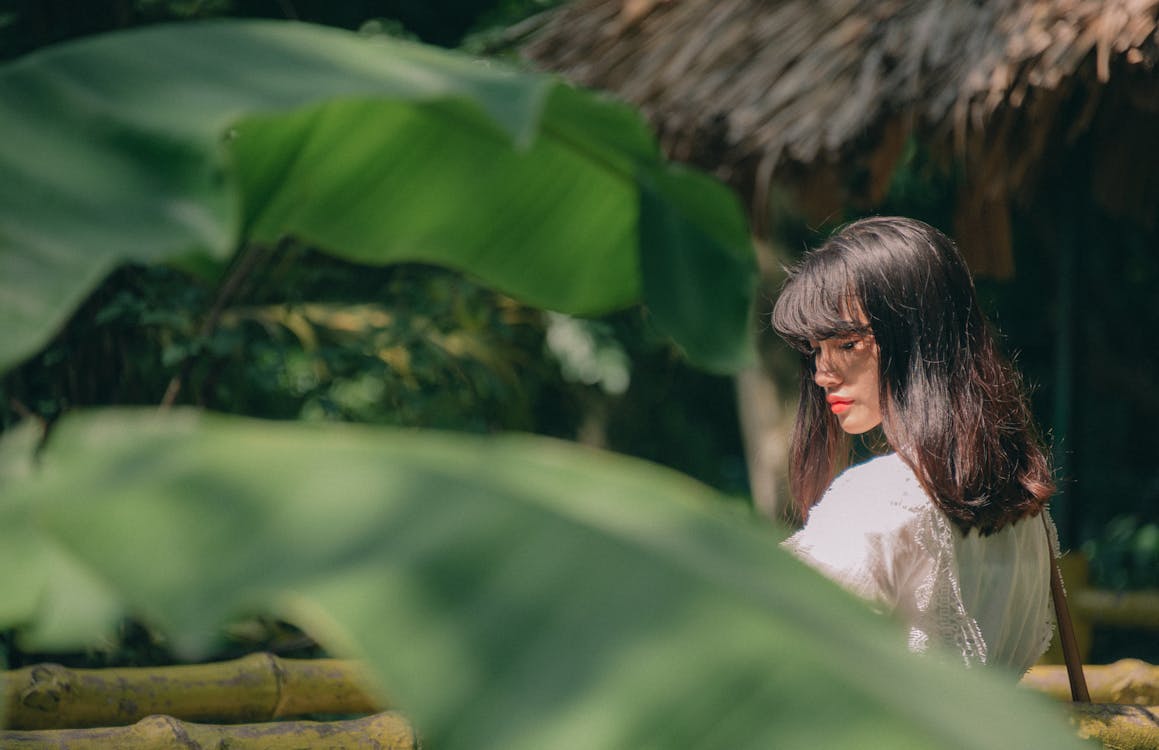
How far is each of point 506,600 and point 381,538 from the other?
0.05 metres

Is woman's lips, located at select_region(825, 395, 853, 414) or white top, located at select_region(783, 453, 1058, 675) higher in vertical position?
woman's lips, located at select_region(825, 395, 853, 414)

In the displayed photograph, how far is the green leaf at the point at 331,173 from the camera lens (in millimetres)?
632

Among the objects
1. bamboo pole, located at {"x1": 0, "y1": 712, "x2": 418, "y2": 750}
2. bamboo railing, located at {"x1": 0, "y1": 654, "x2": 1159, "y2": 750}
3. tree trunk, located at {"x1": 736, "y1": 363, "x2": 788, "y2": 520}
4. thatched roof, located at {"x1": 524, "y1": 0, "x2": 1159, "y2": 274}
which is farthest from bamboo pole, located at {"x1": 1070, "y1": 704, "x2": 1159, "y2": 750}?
tree trunk, located at {"x1": 736, "y1": 363, "x2": 788, "y2": 520}

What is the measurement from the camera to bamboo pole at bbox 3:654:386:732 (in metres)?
1.74

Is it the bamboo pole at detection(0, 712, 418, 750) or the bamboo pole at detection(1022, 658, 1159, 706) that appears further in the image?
the bamboo pole at detection(1022, 658, 1159, 706)

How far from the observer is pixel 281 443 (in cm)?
55

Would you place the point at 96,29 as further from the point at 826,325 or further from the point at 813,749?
the point at 813,749

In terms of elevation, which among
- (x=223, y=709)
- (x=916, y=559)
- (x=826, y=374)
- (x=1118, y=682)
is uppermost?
(x=826, y=374)

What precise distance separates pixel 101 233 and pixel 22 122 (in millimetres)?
122

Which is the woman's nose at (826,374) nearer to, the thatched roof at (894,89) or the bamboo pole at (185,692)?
the bamboo pole at (185,692)

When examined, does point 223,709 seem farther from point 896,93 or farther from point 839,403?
point 896,93

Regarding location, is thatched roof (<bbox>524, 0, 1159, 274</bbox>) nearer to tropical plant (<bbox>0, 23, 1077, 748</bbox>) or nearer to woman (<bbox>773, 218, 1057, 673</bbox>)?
woman (<bbox>773, 218, 1057, 673</bbox>)

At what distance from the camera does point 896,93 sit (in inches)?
111

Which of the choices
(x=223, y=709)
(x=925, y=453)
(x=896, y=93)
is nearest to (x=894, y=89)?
(x=896, y=93)
